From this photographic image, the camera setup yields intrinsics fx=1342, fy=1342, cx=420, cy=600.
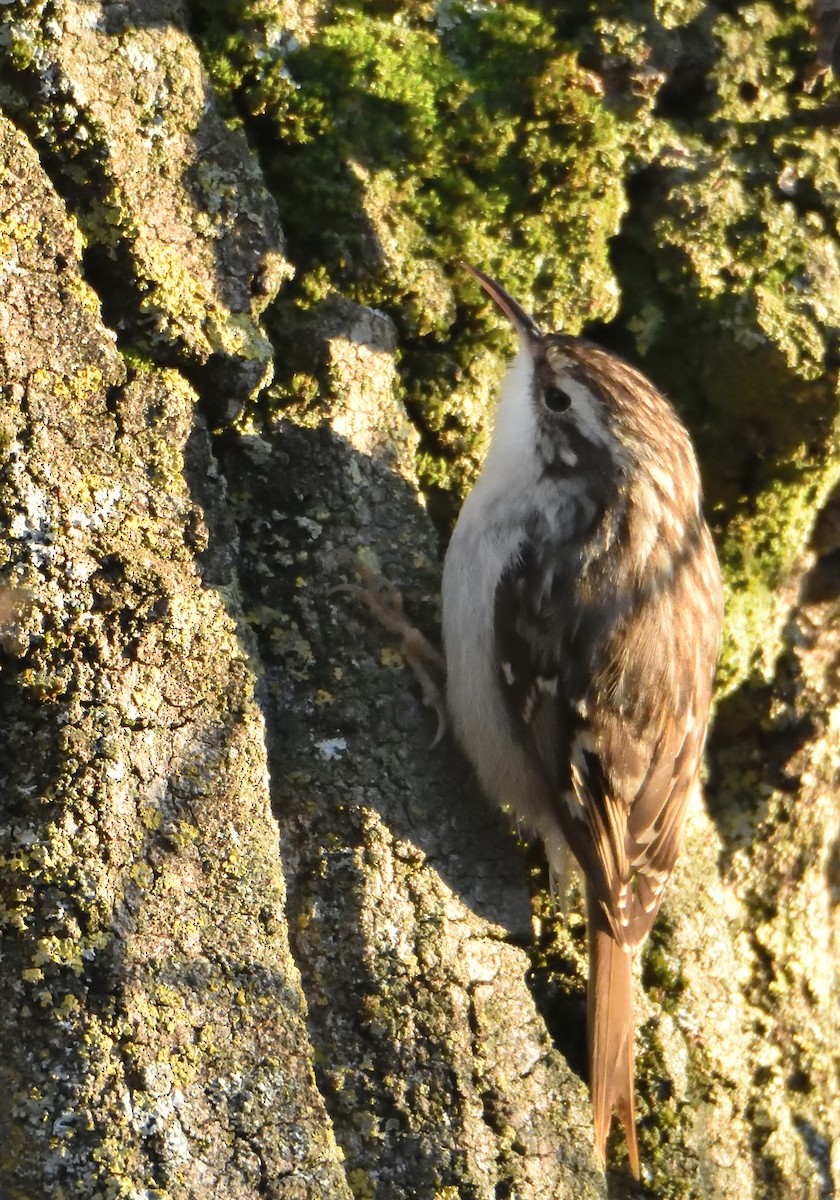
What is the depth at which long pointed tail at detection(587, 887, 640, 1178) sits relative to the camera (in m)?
2.24

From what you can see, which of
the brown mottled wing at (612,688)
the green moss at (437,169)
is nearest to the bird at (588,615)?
the brown mottled wing at (612,688)

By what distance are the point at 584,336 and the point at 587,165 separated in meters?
0.35

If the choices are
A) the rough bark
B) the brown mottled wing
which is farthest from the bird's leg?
the brown mottled wing

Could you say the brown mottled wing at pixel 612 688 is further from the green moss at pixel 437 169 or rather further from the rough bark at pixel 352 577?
the green moss at pixel 437 169

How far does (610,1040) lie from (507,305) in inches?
51.7

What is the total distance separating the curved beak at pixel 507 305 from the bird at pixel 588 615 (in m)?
0.02

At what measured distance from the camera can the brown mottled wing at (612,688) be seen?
2.62 meters

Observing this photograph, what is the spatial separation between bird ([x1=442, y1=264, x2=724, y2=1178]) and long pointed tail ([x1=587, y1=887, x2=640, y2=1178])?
14 centimetres

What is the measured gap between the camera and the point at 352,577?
227 cm

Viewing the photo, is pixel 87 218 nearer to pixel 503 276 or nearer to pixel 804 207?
pixel 503 276

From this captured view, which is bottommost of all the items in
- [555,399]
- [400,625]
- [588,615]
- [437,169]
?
[400,625]

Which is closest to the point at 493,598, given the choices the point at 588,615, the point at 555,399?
the point at 588,615

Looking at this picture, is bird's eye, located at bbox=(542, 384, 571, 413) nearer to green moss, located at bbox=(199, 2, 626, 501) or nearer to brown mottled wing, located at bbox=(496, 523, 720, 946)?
green moss, located at bbox=(199, 2, 626, 501)

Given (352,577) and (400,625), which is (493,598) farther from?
(352,577)
